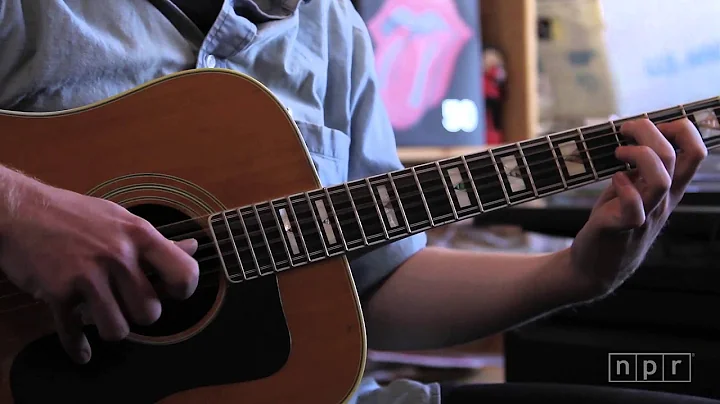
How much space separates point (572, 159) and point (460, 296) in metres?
0.24

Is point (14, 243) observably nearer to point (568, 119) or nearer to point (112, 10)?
point (112, 10)

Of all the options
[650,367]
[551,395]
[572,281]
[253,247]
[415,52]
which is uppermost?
[415,52]

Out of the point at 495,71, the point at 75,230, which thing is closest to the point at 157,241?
the point at 75,230

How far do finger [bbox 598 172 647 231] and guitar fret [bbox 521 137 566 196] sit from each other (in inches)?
2.1

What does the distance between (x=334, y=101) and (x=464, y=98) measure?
54 centimetres

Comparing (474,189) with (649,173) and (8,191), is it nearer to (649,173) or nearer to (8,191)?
(649,173)

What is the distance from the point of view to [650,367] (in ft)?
3.16

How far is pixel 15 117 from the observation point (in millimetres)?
608

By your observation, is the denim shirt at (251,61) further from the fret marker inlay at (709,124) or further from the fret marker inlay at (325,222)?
the fret marker inlay at (709,124)

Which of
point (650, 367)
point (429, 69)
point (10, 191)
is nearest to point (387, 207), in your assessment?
point (10, 191)

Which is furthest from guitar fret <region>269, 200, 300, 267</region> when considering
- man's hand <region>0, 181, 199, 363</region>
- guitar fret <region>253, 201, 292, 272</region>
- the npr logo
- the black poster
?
the black poster

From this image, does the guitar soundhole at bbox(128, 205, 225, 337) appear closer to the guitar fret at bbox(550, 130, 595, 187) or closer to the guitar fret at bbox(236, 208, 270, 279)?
the guitar fret at bbox(236, 208, 270, 279)

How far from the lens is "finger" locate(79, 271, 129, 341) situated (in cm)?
52

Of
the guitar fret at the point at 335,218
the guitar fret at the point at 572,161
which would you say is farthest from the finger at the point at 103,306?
the guitar fret at the point at 572,161
